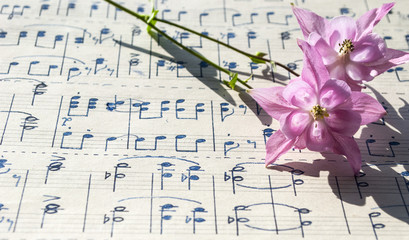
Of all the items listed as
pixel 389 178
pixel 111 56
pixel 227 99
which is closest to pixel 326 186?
pixel 389 178

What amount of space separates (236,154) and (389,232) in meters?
0.25

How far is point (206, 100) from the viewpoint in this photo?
950mm

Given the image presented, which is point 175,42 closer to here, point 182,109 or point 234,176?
point 182,109

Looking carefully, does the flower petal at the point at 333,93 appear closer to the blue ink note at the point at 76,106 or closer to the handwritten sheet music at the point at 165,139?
the handwritten sheet music at the point at 165,139

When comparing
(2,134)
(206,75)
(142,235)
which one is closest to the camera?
(142,235)

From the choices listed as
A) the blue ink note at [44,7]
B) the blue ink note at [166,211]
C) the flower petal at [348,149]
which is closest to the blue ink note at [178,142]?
the blue ink note at [166,211]

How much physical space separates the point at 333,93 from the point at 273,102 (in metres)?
0.09

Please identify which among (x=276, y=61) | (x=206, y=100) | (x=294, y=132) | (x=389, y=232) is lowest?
(x=389, y=232)

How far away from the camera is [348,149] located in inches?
31.8

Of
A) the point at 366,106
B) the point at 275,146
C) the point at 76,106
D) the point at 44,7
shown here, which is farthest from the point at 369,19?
the point at 44,7

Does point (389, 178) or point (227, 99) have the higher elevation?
point (227, 99)

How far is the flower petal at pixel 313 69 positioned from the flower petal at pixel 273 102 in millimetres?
45

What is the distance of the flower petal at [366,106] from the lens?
2.61 feet

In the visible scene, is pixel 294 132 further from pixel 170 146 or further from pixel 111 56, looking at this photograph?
pixel 111 56
